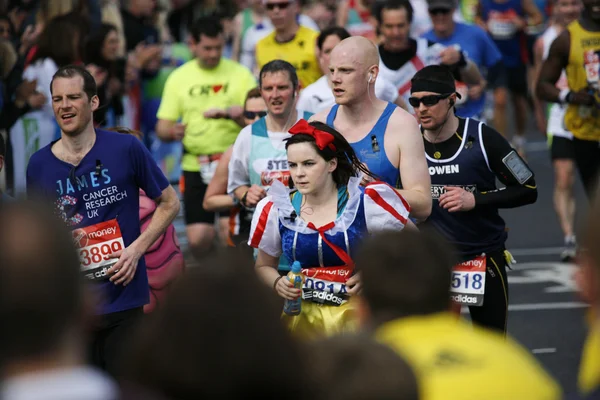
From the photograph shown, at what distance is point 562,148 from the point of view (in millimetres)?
10922

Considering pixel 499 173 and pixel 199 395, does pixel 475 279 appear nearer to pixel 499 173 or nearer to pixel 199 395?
pixel 499 173

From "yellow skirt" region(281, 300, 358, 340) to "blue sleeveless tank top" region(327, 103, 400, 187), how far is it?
903mm

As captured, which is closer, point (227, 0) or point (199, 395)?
point (199, 395)

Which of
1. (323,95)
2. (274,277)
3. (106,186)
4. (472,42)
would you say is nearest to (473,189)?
(274,277)

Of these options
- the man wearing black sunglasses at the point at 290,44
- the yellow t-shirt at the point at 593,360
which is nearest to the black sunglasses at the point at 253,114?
the man wearing black sunglasses at the point at 290,44

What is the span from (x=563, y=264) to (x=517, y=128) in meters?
6.42

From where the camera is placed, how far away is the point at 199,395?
8.06 ft

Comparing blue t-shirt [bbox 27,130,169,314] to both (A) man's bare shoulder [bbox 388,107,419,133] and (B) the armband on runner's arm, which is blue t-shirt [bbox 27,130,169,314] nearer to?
(A) man's bare shoulder [bbox 388,107,419,133]

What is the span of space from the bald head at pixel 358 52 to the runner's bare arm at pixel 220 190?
1.34 m

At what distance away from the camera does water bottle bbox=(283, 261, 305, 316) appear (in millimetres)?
5598

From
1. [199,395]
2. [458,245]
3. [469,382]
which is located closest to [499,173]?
[458,245]

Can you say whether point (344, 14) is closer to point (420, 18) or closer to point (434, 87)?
point (420, 18)

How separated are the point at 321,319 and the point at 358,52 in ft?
5.66

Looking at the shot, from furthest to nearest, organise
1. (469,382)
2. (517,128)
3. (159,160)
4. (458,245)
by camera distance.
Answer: (517,128)
(159,160)
(458,245)
(469,382)
